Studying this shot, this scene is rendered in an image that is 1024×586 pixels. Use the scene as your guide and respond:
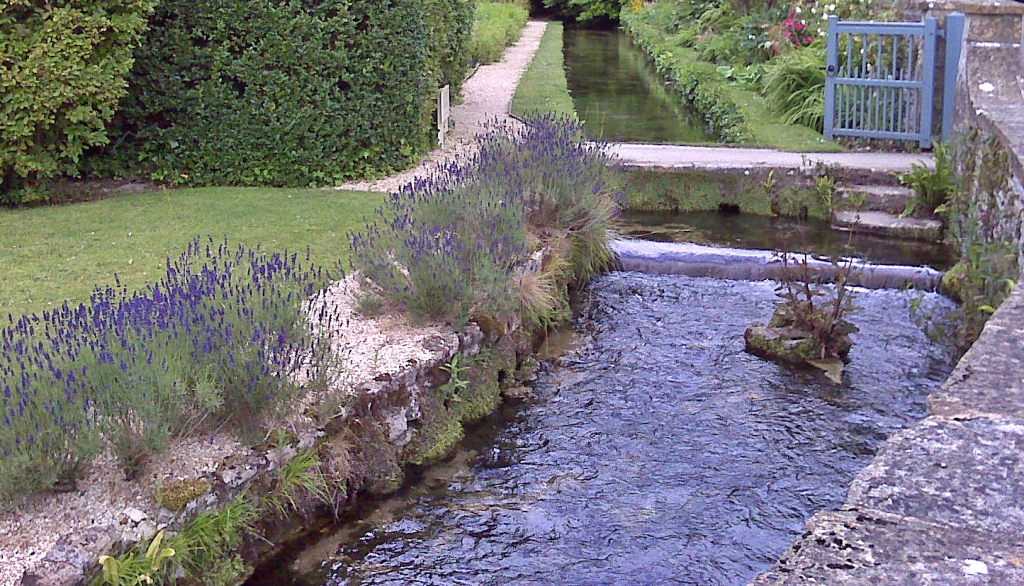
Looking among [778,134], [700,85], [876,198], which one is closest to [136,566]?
[876,198]

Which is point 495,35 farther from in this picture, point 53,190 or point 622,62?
point 53,190

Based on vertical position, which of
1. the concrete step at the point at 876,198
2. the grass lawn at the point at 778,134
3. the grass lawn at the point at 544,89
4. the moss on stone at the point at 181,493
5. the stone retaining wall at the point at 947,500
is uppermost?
the grass lawn at the point at 544,89

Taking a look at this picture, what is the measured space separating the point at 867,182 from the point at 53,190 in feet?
23.2

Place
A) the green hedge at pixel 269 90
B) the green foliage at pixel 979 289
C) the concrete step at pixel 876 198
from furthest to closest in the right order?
1. the concrete step at pixel 876 198
2. the green hedge at pixel 269 90
3. the green foliage at pixel 979 289

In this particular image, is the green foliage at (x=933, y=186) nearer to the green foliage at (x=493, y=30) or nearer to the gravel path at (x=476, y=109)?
the gravel path at (x=476, y=109)

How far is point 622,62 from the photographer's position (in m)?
25.3

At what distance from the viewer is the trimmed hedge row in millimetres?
13734

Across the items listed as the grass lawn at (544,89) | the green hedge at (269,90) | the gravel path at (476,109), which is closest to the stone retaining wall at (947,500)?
the gravel path at (476,109)

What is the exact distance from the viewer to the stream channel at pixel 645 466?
4281mm

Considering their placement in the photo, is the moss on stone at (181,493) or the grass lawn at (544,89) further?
the grass lawn at (544,89)

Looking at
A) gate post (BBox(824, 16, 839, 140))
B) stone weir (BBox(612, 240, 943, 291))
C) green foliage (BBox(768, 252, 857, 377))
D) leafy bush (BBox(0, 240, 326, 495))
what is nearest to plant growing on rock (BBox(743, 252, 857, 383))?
green foliage (BBox(768, 252, 857, 377))

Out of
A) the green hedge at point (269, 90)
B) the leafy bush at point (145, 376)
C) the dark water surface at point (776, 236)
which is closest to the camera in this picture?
the leafy bush at point (145, 376)

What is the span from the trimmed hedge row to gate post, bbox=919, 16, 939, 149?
2164 mm

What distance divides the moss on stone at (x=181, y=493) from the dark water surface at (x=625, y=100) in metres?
7.24
